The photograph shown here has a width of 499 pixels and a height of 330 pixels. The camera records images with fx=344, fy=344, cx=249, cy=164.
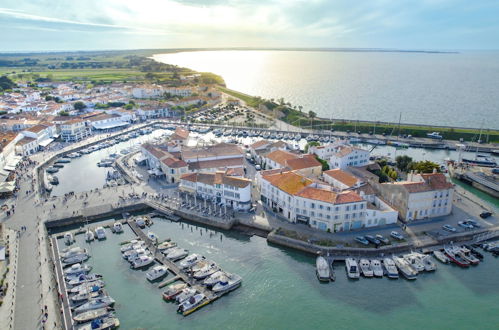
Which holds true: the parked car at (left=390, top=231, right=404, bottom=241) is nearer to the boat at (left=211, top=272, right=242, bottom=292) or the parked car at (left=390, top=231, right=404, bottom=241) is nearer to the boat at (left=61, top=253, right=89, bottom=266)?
the boat at (left=211, top=272, right=242, bottom=292)

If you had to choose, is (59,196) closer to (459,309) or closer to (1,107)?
(459,309)

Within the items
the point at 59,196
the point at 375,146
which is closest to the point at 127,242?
the point at 59,196

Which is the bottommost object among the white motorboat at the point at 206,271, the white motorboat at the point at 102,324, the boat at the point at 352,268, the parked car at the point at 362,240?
the white motorboat at the point at 102,324

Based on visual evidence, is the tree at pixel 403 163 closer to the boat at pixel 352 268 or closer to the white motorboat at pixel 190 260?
the boat at pixel 352 268

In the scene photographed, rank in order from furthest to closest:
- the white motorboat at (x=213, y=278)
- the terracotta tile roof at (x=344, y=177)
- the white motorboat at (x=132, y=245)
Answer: the terracotta tile roof at (x=344, y=177)
the white motorboat at (x=132, y=245)
the white motorboat at (x=213, y=278)

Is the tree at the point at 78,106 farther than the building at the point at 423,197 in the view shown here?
Yes

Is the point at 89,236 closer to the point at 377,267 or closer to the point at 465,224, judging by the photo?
the point at 377,267

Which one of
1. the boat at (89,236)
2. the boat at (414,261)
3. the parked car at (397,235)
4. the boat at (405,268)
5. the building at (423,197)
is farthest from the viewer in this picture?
the building at (423,197)

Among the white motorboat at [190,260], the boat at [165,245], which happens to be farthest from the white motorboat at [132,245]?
the white motorboat at [190,260]
